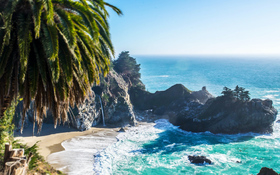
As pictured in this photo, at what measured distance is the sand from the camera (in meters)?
30.9

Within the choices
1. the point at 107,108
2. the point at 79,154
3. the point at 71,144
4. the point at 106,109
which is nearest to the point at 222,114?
the point at 107,108

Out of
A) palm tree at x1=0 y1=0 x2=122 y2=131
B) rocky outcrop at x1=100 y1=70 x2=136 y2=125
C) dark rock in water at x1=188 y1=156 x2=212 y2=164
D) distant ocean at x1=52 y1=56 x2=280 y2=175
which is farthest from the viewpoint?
rocky outcrop at x1=100 y1=70 x2=136 y2=125

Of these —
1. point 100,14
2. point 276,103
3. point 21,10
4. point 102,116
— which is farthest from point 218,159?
point 276,103

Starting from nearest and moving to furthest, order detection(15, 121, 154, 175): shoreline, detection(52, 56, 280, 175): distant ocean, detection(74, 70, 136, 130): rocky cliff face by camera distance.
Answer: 1. detection(15, 121, 154, 175): shoreline
2. detection(52, 56, 280, 175): distant ocean
3. detection(74, 70, 136, 130): rocky cliff face

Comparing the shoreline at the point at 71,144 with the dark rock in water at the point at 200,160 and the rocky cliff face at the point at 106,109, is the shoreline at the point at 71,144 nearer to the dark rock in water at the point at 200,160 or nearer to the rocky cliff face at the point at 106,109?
the rocky cliff face at the point at 106,109

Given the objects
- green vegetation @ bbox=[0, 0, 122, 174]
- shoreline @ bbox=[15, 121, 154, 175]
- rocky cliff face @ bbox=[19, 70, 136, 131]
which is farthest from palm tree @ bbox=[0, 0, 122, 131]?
rocky cliff face @ bbox=[19, 70, 136, 131]

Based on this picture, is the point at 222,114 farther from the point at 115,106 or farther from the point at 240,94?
the point at 115,106

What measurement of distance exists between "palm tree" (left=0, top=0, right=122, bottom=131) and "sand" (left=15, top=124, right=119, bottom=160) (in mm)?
23685

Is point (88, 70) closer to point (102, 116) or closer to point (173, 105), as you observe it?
point (102, 116)

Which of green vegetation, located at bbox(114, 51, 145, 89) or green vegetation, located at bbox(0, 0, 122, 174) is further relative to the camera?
green vegetation, located at bbox(114, 51, 145, 89)

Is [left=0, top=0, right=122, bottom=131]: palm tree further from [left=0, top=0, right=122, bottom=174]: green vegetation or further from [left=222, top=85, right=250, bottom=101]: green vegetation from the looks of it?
[left=222, top=85, right=250, bottom=101]: green vegetation

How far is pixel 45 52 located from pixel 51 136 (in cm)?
3133

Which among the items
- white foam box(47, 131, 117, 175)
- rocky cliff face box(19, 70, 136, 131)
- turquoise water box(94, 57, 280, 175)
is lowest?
turquoise water box(94, 57, 280, 175)

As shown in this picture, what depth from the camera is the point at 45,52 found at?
7.41 metres
